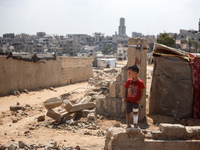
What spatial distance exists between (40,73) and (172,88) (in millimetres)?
9050

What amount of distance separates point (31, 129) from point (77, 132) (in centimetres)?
148

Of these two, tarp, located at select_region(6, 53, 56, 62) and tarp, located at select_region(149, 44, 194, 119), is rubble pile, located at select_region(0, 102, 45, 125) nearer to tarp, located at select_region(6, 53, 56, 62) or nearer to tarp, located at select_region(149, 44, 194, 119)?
tarp, located at select_region(6, 53, 56, 62)

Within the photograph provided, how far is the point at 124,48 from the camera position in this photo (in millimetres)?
64688

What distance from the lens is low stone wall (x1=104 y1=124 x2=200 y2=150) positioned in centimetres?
427

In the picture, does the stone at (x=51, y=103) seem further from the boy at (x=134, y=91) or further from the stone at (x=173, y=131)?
the stone at (x=173, y=131)

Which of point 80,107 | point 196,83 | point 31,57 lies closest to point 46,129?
point 80,107

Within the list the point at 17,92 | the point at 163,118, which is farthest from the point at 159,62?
the point at 17,92

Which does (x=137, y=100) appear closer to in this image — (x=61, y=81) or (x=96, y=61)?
(x=61, y=81)

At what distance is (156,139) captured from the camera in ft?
14.6

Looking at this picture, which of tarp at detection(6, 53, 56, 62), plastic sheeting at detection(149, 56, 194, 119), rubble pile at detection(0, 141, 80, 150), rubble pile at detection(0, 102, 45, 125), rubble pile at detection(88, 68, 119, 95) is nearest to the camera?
rubble pile at detection(0, 141, 80, 150)

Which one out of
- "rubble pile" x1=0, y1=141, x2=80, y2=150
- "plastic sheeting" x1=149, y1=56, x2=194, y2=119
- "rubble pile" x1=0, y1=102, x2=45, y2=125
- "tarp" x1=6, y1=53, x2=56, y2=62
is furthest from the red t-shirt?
"tarp" x1=6, y1=53, x2=56, y2=62

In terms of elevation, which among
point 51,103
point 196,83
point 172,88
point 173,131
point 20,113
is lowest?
point 20,113

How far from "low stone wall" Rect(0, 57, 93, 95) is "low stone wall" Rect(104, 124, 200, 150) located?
9085 mm

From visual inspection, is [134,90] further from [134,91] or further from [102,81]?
[102,81]
